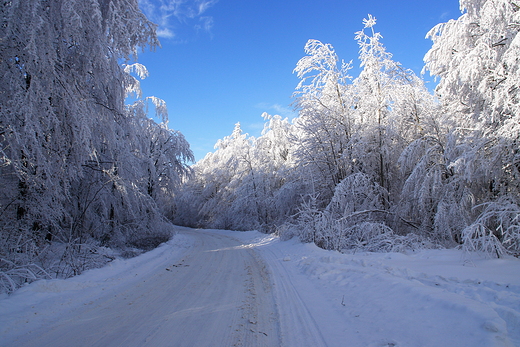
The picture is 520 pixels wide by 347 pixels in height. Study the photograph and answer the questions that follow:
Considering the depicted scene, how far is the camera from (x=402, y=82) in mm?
12133

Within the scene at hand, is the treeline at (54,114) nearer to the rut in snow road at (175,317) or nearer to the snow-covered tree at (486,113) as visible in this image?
the rut in snow road at (175,317)

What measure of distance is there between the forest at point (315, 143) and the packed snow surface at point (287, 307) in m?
1.03

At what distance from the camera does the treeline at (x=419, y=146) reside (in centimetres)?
702

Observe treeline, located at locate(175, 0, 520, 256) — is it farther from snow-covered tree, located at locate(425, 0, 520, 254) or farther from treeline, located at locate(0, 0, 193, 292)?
treeline, located at locate(0, 0, 193, 292)

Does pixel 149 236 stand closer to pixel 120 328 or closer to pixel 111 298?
pixel 111 298

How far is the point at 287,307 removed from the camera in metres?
4.14

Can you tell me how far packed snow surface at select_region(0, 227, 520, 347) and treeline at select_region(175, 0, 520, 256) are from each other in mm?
2370

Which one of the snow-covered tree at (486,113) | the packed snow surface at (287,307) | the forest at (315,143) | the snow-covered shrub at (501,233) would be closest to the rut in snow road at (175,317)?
the packed snow surface at (287,307)

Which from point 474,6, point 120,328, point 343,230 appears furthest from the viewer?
point 343,230

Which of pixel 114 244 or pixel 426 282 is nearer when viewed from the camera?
pixel 426 282

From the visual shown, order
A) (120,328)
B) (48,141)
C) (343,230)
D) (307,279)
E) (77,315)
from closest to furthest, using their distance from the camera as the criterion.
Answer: (120,328)
(77,315)
(48,141)
(307,279)
(343,230)

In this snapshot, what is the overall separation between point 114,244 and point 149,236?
7.56ft

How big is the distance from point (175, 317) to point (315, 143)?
11.3 meters

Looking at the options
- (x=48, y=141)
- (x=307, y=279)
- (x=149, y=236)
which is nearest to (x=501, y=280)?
(x=307, y=279)
